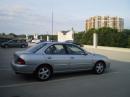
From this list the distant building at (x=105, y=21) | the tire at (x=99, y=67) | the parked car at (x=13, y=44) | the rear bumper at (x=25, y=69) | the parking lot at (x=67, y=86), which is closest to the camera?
the parking lot at (x=67, y=86)

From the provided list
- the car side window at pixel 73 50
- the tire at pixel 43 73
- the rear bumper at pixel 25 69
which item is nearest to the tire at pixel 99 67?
the car side window at pixel 73 50


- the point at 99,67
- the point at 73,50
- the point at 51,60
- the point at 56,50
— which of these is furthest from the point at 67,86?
the point at 99,67

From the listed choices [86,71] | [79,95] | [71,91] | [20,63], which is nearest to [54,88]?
[71,91]

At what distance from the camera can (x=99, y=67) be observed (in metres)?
10.8

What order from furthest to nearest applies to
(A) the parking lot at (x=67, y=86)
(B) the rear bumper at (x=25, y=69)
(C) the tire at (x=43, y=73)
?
(C) the tire at (x=43, y=73) → (B) the rear bumper at (x=25, y=69) → (A) the parking lot at (x=67, y=86)

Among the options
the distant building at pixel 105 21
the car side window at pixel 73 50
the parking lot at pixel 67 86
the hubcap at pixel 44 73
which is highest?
the distant building at pixel 105 21

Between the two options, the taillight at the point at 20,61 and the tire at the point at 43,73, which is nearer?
the taillight at the point at 20,61

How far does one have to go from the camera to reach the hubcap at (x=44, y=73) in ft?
29.5

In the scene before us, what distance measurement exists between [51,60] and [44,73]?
0.59m

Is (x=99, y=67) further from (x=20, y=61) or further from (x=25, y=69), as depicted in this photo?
(x=20, y=61)

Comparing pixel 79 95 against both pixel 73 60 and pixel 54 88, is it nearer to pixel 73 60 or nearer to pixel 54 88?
pixel 54 88

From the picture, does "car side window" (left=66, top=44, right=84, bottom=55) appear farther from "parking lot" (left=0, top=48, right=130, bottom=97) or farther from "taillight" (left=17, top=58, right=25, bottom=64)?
"taillight" (left=17, top=58, right=25, bottom=64)

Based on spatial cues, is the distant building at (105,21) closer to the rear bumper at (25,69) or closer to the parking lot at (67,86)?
the parking lot at (67,86)

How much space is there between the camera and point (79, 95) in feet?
22.7
